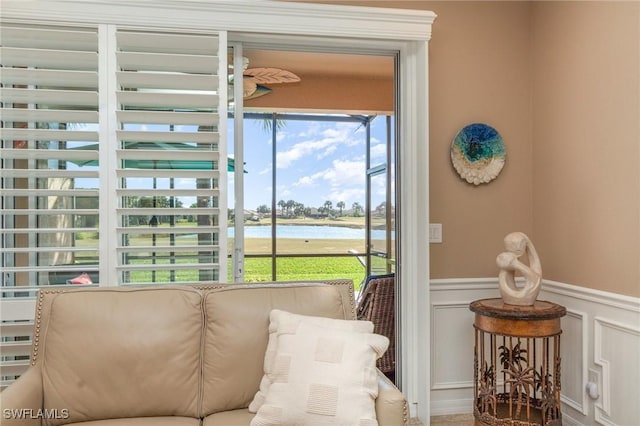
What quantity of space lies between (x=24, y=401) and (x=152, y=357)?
429mm

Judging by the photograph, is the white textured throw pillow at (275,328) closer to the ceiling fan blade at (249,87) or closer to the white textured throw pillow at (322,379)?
the white textured throw pillow at (322,379)

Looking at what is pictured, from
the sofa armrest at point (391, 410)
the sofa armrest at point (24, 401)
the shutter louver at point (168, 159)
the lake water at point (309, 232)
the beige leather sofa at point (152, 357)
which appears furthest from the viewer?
the lake water at point (309, 232)

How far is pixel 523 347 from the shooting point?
2869mm

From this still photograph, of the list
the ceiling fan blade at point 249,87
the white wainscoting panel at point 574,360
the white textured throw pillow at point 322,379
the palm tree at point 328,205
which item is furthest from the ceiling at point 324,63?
the palm tree at point 328,205

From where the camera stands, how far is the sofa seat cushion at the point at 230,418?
5.38ft

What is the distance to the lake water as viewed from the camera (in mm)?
5508

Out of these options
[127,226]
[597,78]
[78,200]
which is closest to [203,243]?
[127,226]

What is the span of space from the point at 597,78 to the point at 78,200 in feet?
9.22

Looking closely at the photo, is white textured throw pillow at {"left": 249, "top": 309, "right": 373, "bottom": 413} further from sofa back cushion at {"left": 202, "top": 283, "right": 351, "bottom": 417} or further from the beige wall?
the beige wall

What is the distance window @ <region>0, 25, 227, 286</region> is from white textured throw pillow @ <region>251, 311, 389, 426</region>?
0.85 metres

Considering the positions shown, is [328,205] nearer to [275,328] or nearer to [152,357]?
[275,328]

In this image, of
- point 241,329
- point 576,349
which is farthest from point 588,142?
point 241,329

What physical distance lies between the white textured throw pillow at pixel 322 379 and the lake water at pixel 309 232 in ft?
12.5

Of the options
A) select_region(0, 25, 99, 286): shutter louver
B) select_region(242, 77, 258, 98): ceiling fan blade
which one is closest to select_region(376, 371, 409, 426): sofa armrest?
select_region(0, 25, 99, 286): shutter louver
